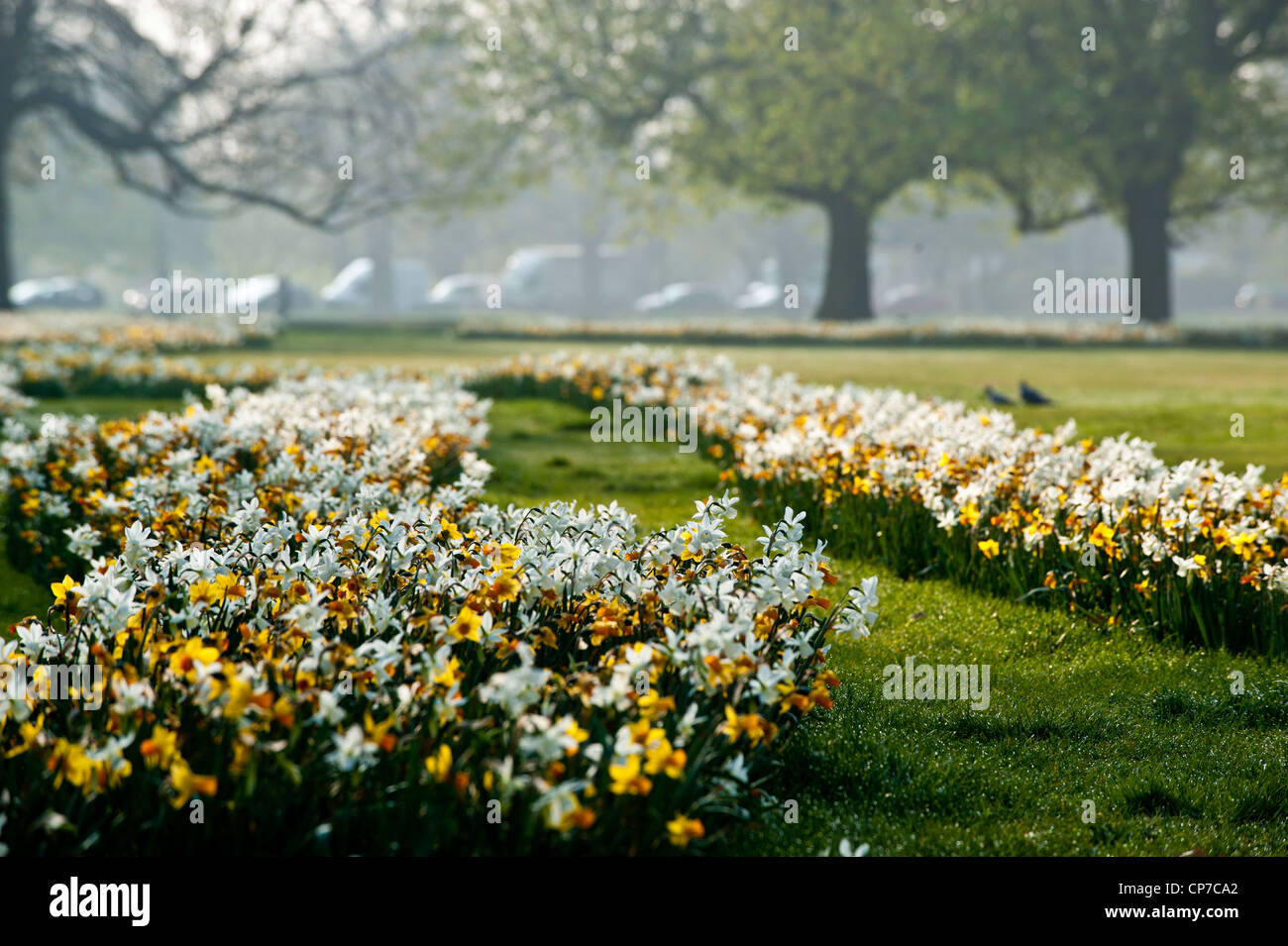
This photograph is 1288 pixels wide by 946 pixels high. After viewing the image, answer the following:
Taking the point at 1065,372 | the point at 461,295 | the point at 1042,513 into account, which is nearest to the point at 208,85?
the point at 1065,372

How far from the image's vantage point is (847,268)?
30.3m

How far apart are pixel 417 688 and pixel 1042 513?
12.6 feet

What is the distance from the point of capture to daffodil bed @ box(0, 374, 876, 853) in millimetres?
2990

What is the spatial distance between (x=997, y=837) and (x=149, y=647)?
246 centimetres

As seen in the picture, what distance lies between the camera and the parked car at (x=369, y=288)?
182ft

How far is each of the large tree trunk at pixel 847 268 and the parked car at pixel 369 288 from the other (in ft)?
91.1

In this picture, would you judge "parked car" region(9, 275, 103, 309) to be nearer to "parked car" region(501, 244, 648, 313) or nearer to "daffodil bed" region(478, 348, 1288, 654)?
"parked car" region(501, 244, 648, 313)

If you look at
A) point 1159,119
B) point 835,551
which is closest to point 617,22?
point 1159,119

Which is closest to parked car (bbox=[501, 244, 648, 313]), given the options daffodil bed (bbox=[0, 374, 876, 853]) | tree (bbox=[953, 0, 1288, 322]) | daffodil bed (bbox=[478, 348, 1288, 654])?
tree (bbox=[953, 0, 1288, 322])

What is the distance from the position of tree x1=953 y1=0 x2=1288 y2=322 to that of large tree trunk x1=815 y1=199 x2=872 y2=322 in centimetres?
403

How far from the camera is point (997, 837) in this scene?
3.64 meters

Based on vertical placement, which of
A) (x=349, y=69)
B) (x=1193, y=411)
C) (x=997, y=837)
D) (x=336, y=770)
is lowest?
(x=997, y=837)
